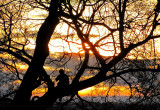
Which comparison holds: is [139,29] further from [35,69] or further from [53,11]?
[35,69]

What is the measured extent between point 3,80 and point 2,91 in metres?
3.51

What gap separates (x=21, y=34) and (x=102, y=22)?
3543mm

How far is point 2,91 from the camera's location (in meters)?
13.8

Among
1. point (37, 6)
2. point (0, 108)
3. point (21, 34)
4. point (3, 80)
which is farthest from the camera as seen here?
point (3, 80)

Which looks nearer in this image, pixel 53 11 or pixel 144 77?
pixel 53 11

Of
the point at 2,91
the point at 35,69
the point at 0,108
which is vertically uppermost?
the point at 35,69

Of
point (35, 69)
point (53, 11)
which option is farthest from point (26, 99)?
point (53, 11)

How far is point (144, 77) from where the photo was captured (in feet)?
28.2

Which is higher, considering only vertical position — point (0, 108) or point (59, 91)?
point (59, 91)

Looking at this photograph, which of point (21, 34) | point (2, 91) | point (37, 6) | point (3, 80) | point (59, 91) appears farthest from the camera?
point (2, 91)

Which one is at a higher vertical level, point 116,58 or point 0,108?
point 116,58

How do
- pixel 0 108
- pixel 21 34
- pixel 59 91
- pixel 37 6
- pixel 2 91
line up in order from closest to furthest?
pixel 59 91, pixel 0 108, pixel 37 6, pixel 21 34, pixel 2 91

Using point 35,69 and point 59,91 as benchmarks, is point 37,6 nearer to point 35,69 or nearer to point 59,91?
point 35,69

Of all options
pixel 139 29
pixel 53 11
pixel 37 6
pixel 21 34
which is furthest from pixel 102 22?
pixel 21 34
